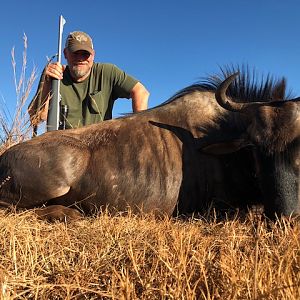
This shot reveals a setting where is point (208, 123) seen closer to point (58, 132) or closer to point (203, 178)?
point (203, 178)

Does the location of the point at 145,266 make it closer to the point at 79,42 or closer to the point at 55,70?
the point at 55,70

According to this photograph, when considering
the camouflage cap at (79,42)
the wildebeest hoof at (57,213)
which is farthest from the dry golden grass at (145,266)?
the camouflage cap at (79,42)

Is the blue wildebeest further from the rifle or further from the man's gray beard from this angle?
the man's gray beard

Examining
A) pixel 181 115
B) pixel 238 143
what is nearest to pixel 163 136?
pixel 181 115

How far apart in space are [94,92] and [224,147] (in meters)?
2.65

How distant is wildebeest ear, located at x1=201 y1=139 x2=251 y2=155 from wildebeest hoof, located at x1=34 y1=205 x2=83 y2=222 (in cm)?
124

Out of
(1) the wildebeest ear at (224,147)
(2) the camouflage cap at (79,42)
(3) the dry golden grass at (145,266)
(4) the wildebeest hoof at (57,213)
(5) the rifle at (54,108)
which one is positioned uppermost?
(2) the camouflage cap at (79,42)

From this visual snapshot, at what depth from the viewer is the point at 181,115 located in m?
4.14

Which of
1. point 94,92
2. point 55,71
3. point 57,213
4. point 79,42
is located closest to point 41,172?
point 57,213

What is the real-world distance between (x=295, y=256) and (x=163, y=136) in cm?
241

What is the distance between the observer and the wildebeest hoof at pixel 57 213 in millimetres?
3422

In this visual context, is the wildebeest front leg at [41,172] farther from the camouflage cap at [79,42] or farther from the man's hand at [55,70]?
the camouflage cap at [79,42]

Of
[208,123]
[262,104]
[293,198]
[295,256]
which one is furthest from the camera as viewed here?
[208,123]

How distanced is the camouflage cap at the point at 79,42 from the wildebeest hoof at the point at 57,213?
9.54 ft
